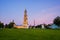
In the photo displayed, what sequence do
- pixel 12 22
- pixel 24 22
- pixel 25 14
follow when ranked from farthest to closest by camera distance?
pixel 25 14
pixel 24 22
pixel 12 22

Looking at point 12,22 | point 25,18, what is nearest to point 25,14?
point 25,18

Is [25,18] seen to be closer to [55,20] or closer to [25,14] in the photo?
[25,14]

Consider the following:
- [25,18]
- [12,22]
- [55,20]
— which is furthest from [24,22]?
[55,20]

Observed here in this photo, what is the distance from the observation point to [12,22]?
479ft

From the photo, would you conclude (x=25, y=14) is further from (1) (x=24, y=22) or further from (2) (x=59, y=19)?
(2) (x=59, y=19)

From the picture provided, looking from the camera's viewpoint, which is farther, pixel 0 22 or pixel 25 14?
pixel 25 14

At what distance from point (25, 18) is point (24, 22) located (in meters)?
4.78

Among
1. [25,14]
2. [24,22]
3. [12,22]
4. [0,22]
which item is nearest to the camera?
[0,22]

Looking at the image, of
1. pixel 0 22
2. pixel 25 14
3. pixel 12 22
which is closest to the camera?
pixel 0 22

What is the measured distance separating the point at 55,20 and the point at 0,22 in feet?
128

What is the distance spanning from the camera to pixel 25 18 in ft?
549

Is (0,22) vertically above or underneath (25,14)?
underneath

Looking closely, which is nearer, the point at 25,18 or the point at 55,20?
the point at 55,20

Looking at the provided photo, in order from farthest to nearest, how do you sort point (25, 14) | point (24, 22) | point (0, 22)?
1. point (25, 14)
2. point (24, 22)
3. point (0, 22)
